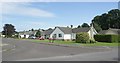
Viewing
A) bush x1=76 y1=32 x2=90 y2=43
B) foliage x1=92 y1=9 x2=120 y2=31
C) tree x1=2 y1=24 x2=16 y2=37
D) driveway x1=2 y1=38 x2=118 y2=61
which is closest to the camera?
driveway x1=2 y1=38 x2=118 y2=61

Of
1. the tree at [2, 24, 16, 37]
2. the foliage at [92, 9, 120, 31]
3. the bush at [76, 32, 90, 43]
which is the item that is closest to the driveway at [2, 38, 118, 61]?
the bush at [76, 32, 90, 43]

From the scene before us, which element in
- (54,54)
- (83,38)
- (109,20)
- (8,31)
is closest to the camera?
(54,54)

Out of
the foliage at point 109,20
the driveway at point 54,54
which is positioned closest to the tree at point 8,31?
the foliage at point 109,20

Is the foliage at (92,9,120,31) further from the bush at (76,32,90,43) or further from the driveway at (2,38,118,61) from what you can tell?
the driveway at (2,38,118,61)

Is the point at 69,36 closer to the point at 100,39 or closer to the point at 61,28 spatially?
the point at 61,28

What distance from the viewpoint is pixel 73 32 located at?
8888 centimetres

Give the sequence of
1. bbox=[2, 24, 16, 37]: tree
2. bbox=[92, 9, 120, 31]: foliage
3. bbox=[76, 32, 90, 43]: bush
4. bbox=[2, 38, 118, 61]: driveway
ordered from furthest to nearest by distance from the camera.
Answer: bbox=[2, 24, 16, 37]: tree, bbox=[92, 9, 120, 31]: foliage, bbox=[76, 32, 90, 43]: bush, bbox=[2, 38, 118, 61]: driveway

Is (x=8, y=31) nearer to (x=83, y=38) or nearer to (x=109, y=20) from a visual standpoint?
(x=109, y=20)

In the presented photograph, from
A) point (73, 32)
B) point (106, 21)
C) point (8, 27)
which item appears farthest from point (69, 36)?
point (8, 27)

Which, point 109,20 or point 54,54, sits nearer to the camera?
point 54,54

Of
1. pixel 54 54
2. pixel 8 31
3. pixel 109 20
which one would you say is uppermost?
pixel 109 20

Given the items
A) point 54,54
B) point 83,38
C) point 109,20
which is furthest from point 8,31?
point 54,54

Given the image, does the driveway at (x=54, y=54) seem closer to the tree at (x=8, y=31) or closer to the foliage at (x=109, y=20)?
the foliage at (x=109, y=20)

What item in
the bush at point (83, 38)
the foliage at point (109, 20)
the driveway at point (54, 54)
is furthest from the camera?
the foliage at point (109, 20)
